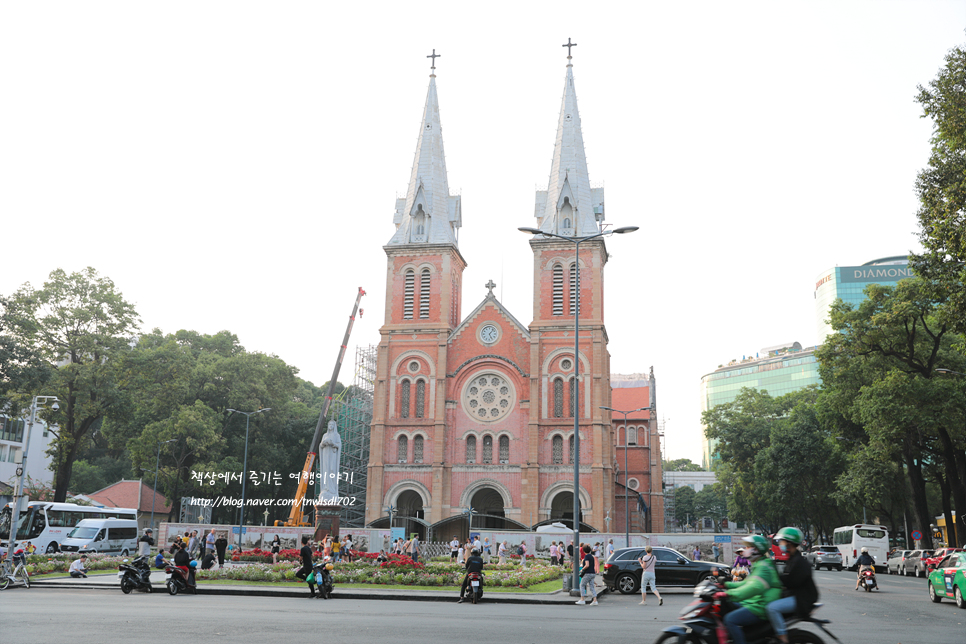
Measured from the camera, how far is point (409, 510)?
5575 centimetres

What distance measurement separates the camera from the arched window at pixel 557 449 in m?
53.8

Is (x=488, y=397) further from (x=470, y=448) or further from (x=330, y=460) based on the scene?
(x=330, y=460)

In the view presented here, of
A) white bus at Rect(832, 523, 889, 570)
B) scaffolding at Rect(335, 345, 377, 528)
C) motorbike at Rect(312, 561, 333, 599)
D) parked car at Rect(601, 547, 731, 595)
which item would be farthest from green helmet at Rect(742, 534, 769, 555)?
scaffolding at Rect(335, 345, 377, 528)

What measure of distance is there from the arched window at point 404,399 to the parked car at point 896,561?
30968 millimetres

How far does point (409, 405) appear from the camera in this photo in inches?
2239

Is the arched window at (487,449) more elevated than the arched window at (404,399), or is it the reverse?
the arched window at (404,399)

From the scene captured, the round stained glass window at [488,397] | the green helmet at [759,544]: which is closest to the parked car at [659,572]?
the green helmet at [759,544]

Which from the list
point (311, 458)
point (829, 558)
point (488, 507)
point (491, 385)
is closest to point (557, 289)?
point (491, 385)

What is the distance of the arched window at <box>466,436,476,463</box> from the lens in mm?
55375

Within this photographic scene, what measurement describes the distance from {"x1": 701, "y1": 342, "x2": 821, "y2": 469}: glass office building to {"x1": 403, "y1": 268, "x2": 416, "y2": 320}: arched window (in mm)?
99853

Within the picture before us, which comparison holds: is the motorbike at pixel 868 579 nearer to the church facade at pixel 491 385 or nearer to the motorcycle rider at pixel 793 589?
the motorcycle rider at pixel 793 589

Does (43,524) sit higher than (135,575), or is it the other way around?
(43,524)

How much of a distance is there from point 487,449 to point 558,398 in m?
6.03

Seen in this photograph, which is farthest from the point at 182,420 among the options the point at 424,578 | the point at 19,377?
the point at 424,578
